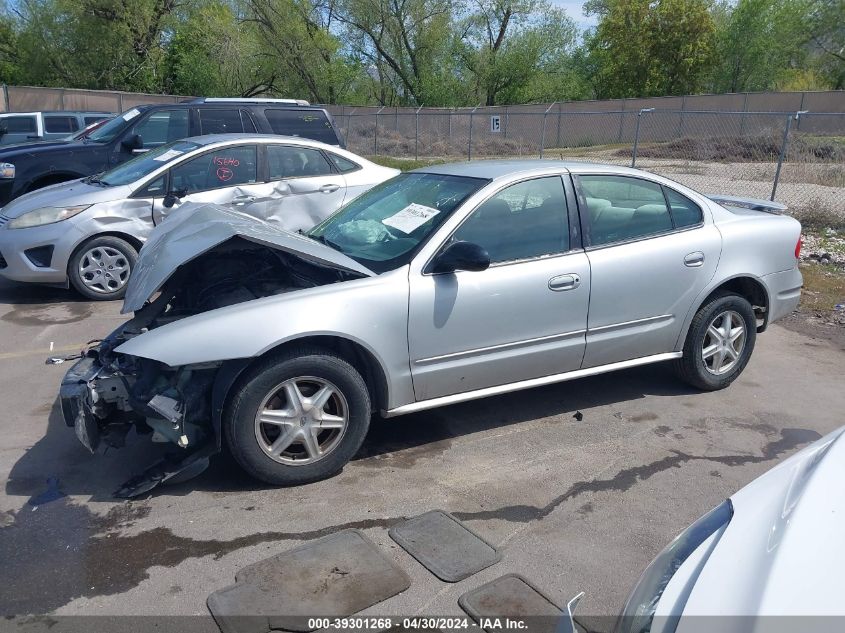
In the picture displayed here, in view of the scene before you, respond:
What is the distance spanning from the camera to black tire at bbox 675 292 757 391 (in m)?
5.15

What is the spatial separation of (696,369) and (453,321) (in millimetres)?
2093

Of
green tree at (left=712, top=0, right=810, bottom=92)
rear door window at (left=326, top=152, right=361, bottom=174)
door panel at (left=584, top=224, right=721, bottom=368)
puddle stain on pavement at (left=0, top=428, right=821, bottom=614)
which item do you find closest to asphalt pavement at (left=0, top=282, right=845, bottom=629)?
puddle stain on pavement at (left=0, top=428, right=821, bottom=614)

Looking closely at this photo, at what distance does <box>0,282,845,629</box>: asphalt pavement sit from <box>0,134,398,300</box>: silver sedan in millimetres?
1991

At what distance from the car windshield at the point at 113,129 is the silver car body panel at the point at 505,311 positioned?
626 centimetres

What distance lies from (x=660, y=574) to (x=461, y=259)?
2362mm

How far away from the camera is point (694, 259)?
5004 mm

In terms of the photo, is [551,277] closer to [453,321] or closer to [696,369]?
[453,321]

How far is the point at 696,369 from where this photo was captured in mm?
5230

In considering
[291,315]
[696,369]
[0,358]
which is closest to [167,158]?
[0,358]

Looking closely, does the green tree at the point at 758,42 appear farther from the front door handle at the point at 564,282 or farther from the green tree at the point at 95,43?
the front door handle at the point at 564,282

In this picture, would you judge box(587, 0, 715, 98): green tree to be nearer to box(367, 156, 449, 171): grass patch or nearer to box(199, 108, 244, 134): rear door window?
box(367, 156, 449, 171): grass patch

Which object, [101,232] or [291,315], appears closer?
[291,315]

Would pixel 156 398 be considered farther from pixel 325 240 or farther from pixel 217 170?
pixel 217 170

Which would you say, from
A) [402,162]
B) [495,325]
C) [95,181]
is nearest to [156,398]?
[495,325]
